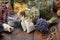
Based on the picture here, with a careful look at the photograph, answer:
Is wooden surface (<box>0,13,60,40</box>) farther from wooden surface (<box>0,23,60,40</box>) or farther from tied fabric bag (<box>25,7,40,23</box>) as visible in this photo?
tied fabric bag (<box>25,7,40,23</box>)

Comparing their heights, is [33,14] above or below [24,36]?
above

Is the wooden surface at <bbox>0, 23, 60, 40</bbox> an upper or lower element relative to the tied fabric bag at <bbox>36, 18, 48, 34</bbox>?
lower

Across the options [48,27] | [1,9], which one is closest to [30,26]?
[48,27]

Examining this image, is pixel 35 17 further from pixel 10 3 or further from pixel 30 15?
pixel 10 3

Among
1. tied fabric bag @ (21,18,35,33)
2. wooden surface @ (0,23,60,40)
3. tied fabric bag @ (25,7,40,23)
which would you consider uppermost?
tied fabric bag @ (25,7,40,23)

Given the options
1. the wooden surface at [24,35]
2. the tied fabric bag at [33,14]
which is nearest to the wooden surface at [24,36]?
the wooden surface at [24,35]

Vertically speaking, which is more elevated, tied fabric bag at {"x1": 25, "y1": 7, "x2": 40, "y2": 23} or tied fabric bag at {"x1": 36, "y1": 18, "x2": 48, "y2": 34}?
tied fabric bag at {"x1": 25, "y1": 7, "x2": 40, "y2": 23}

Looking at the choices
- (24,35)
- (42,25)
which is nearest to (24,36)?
(24,35)

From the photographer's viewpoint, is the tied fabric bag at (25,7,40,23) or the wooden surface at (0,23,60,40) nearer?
the wooden surface at (0,23,60,40)

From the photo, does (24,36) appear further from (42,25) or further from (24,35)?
(42,25)

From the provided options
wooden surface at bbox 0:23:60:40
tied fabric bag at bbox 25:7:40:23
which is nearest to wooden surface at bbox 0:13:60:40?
wooden surface at bbox 0:23:60:40

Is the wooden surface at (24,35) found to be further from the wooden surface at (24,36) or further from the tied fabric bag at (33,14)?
the tied fabric bag at (33,14)

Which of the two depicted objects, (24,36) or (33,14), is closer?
(24,36)

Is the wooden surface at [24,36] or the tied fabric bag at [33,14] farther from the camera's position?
the tied fabric bag at [33,14]
